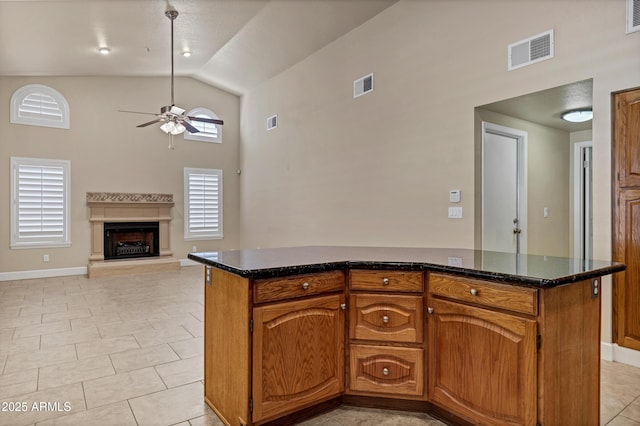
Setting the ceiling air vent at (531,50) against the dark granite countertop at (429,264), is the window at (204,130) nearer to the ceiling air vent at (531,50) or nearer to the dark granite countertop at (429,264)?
the ceiling air vent at (531,50)

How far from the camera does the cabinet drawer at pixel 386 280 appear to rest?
90.1 inches

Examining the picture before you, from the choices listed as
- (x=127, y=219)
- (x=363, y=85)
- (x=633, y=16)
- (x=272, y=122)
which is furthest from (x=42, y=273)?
(x=633, y=16)

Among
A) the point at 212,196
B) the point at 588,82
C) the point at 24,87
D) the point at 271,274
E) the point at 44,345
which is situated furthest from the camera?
the point at 212,196

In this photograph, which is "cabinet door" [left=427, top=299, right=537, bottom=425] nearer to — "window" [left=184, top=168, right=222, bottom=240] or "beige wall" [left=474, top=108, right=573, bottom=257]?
"beige wall" [left=474, top=108, right=573, bottom=257]

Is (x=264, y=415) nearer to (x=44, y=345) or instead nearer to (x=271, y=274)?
(x=271, y=274)

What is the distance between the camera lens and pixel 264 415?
2066mm

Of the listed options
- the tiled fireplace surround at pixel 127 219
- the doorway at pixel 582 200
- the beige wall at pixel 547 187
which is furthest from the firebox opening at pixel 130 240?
the doorway at pixel 582 200

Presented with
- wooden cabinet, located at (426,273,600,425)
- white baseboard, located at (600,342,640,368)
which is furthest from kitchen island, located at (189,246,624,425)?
white baseboard, located at (600,342,640,368)

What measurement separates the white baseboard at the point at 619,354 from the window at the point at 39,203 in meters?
8.05

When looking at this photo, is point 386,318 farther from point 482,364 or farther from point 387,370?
point 482,364

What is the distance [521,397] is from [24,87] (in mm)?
8329

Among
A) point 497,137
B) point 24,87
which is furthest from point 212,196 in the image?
point 497,137

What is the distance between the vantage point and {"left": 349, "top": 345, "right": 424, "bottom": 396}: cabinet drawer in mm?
2297

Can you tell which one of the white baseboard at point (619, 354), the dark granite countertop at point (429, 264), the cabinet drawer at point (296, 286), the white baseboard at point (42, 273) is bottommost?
the white baseboard at point (619, 354)
